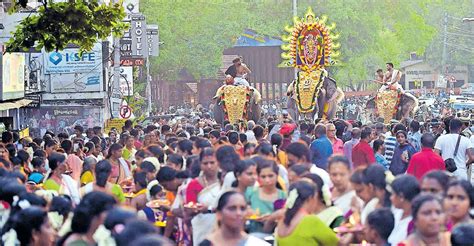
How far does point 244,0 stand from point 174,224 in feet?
178

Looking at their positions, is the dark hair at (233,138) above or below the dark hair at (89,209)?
below

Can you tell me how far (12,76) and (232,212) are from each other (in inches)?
914

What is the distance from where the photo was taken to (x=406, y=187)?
9.55 metres

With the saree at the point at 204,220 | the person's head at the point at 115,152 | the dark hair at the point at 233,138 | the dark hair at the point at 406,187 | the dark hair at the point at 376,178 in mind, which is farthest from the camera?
the dark hair at the point at 233,138

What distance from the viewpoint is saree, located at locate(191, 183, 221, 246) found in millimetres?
11281

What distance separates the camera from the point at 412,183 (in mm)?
9594

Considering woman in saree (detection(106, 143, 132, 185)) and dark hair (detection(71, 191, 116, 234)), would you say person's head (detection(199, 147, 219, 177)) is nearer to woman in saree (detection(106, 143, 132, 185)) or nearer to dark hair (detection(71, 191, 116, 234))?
dark hair (detection(71, 191, 116, 234))

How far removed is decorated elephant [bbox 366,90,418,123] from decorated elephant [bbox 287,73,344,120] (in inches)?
41.8

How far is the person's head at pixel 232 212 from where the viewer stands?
8930 mm

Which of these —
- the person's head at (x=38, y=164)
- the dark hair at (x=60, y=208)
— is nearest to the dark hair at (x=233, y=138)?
the person's head at (x=38, y=164)

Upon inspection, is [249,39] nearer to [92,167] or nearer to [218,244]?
[92,167]

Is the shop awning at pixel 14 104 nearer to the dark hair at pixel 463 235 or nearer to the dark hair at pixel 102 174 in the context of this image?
the dark hair at pixel 102 174

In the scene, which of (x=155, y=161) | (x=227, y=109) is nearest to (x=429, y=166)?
(x=155, y=161)

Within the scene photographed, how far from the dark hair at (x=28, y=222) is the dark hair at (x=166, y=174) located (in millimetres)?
3666
